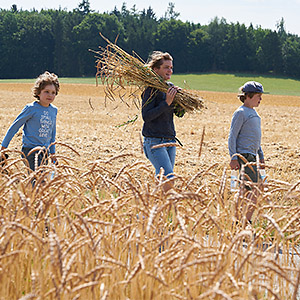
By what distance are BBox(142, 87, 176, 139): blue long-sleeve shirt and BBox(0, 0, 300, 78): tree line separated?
8572 cm

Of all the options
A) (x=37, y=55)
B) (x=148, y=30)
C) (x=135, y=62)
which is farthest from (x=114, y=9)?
(x=135, y=62)

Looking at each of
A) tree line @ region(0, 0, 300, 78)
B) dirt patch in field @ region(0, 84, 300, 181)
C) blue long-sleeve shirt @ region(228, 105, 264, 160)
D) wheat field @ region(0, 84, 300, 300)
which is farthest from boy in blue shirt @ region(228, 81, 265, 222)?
tree line @ region(0, 0, 300, 78)

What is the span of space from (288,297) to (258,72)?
95.0 meters

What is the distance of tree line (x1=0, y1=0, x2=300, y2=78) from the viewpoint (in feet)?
299

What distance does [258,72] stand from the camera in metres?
93.9

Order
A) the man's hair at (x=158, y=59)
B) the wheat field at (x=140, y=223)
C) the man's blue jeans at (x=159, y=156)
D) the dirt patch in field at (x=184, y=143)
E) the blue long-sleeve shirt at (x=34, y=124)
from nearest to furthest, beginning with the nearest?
the wheat field at (x=140, y=223) < the man's blue jeans at (x=159, y=156) < the blue long-sleeve shirt at (x=34, y=124) < the man's hair at (x=158, y=59) < the dirt patch in field at (x=184, y=143)

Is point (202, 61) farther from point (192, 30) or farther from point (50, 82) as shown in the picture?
point (50, 82)

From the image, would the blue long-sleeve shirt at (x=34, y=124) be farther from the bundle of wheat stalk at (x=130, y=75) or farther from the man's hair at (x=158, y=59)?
the man's hair at (x=158, y=59)

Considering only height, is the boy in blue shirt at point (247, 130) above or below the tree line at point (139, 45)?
below

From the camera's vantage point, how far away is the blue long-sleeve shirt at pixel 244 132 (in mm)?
4688

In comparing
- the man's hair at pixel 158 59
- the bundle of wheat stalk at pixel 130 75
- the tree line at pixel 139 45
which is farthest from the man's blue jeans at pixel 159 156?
the tree line at pixel 139 45

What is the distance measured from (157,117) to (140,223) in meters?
2.25

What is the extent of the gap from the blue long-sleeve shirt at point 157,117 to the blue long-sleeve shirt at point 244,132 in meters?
0.62

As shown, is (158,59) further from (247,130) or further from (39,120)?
(39,120)
